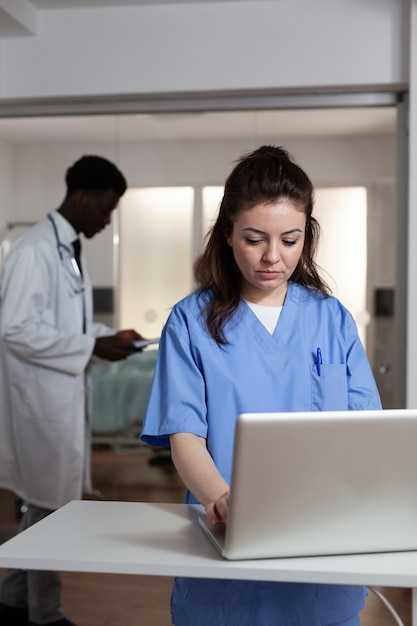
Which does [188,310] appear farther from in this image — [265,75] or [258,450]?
[265,75]

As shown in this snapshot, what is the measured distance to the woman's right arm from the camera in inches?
47.3

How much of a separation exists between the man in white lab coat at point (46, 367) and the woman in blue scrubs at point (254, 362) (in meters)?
1.43

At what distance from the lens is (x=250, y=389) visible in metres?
1.36

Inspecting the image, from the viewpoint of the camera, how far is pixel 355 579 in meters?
0.95

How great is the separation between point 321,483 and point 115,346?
202 cm

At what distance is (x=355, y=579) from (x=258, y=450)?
0.61ft

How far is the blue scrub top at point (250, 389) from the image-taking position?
1278mm

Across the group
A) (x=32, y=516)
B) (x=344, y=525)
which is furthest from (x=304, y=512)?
(x=32, y=516)

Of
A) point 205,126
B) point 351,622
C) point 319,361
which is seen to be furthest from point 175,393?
point 205,126

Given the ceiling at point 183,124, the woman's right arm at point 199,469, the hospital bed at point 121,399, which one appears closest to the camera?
the woman's right arm at point 199,469

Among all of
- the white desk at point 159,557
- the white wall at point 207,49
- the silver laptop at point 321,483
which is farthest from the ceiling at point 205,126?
the silver laptop at point 321,483

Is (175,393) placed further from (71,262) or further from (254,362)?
(71,262)

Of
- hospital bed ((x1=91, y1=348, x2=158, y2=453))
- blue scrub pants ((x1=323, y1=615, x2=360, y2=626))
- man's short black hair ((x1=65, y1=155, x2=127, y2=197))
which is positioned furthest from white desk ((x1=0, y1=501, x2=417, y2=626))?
hospital bed ((x1=91, y1=348, x2=158, y2=453))

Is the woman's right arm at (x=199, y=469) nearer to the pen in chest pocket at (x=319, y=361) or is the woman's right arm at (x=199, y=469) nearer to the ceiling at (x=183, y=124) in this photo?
the pen in chest pocket at (x=319, y=361)
